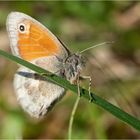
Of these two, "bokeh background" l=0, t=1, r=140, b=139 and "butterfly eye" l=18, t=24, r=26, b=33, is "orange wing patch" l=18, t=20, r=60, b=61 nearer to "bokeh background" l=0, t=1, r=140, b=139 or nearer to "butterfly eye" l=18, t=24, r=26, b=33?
"butterfly eye" l=18, t=24, r=26, b=33

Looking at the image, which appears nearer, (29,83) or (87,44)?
(29,83)

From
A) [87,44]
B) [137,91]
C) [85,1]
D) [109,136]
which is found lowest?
[109,136]

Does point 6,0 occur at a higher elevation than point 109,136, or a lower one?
higher

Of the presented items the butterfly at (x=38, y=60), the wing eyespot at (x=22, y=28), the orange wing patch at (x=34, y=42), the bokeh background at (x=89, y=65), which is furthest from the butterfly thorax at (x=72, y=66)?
the bokeh background at (x=89, y=65)

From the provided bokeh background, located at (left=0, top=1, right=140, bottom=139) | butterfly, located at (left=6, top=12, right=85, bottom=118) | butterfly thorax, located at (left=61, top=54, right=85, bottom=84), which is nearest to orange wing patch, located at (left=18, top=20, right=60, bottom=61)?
butterfly, located at (left=6, top=12, right=85, bottom=118)

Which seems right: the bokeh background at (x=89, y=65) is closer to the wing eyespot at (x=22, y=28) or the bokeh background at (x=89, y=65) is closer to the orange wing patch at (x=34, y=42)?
the orange wing patch at (x=34, y=42)

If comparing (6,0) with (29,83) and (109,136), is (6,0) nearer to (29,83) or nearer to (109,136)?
(109,136)

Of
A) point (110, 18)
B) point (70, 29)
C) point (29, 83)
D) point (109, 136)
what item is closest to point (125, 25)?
point (110, 18)
